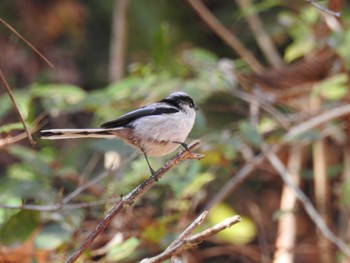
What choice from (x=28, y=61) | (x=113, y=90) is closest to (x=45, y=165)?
(x=113, y=90)

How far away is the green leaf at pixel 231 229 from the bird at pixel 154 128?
173 centimetres

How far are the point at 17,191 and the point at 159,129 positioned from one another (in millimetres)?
1438

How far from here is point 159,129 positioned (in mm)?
2658

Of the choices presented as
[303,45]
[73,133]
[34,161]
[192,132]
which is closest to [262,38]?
[303,45]

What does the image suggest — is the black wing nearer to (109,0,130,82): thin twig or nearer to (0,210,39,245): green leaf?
(0,210,39,245): green leaf

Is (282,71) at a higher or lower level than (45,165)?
higher

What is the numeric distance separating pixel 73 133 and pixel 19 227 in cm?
107

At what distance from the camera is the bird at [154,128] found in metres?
2.65

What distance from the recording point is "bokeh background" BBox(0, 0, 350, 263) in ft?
12.0

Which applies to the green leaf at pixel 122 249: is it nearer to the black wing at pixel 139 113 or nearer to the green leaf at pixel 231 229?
the black wing at pixel 139 113

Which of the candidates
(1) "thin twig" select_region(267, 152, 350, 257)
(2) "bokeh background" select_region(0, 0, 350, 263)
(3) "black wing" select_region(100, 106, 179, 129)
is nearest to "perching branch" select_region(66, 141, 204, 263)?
(3) "black wing" select_region(100, 106, 179, 129)

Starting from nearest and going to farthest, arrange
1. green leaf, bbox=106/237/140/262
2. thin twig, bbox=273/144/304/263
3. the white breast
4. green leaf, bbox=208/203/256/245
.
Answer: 1. the white breast
2. green leaf, bbox=106/237/140/262
3. thin twig, bbox=273/144/304/263
4. green leaf, bbox=208/203/256/245

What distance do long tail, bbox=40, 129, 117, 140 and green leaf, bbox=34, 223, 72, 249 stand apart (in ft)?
3.33

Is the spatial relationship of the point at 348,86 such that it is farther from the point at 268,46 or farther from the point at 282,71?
the point at 268,46
